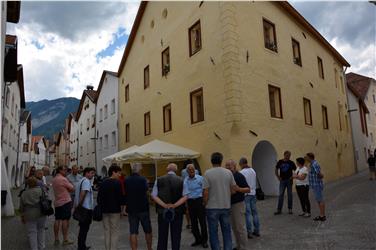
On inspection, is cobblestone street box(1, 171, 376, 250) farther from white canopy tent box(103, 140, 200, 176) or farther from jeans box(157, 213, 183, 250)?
white canopy tent box(103, 140, 200, 176)

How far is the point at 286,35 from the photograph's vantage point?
16406 millimetres

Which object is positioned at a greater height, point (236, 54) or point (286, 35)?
point (286, 35)

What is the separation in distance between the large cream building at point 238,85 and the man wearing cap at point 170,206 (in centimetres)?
663

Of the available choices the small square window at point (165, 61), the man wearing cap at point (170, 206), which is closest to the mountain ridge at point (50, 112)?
the small square window at point (165, 61)

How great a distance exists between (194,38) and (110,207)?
454 inches

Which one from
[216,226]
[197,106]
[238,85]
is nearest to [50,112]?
[197,106]

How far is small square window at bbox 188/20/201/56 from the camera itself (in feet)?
49.8

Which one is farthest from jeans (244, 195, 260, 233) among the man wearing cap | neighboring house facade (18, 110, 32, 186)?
neighboring house facade (18, 110, 32, 186)

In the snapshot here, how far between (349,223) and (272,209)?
3.01m

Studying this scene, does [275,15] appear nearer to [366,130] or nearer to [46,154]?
[366,130]

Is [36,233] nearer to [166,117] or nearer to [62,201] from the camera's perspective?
[62,201]

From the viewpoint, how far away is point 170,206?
575 centimetres

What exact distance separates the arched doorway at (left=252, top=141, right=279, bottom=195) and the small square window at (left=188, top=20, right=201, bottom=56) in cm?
553

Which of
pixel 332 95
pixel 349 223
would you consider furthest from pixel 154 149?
pixel 332 95
